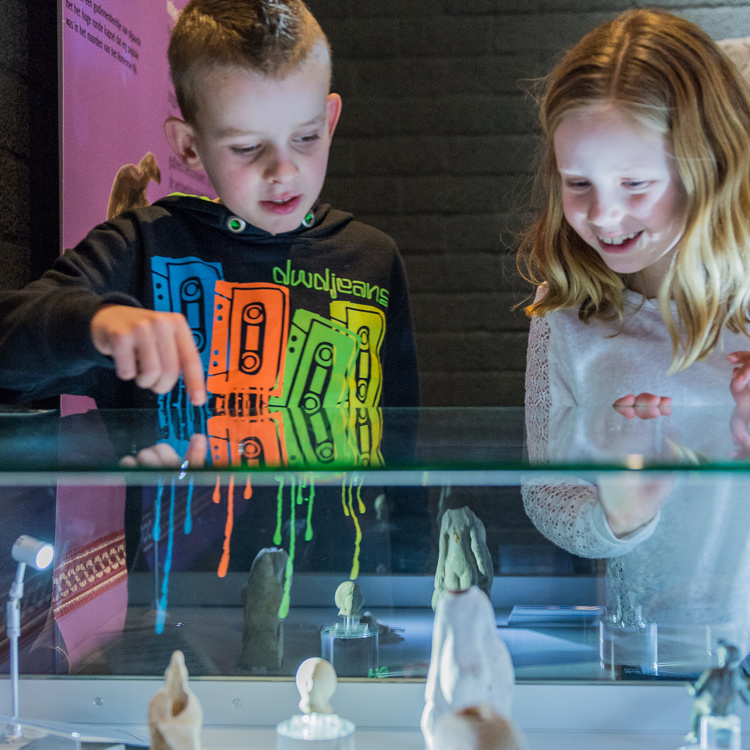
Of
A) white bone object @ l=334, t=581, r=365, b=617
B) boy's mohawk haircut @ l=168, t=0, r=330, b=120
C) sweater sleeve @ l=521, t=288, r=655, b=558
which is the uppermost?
boy's mohawk haircut @ l=168, t=0, r=330, b=120

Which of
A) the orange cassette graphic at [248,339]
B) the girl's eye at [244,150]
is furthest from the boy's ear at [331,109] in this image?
the orange cassette graphic at [248,339]

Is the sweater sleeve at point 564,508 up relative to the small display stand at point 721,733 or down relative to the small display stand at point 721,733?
up

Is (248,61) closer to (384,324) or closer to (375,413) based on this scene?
(384,324)

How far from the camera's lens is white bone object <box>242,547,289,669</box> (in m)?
0.55

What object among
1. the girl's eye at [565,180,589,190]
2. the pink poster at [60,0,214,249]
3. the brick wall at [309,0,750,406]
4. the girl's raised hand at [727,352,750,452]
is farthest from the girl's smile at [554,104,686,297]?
the brick wall at [309,0,750,406]

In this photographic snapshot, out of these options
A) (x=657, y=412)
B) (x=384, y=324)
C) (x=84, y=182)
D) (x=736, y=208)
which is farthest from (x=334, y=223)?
(x=657, y=412)

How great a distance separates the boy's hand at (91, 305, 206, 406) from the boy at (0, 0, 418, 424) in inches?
16.0

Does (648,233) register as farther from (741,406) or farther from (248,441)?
(248,441)

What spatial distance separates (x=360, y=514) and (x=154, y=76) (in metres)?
0.96

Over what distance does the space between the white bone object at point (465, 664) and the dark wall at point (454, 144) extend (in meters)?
1.57

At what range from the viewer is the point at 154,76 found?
1.24m

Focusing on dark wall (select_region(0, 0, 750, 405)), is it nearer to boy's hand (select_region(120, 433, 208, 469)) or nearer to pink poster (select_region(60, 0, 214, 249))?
pink poster (select_region(60, 0, 214, 249))

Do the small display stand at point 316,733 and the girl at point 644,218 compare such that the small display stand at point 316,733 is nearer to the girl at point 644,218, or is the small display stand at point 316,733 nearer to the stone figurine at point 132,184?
the girl at point 644,218

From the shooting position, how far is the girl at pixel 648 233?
779 mm
